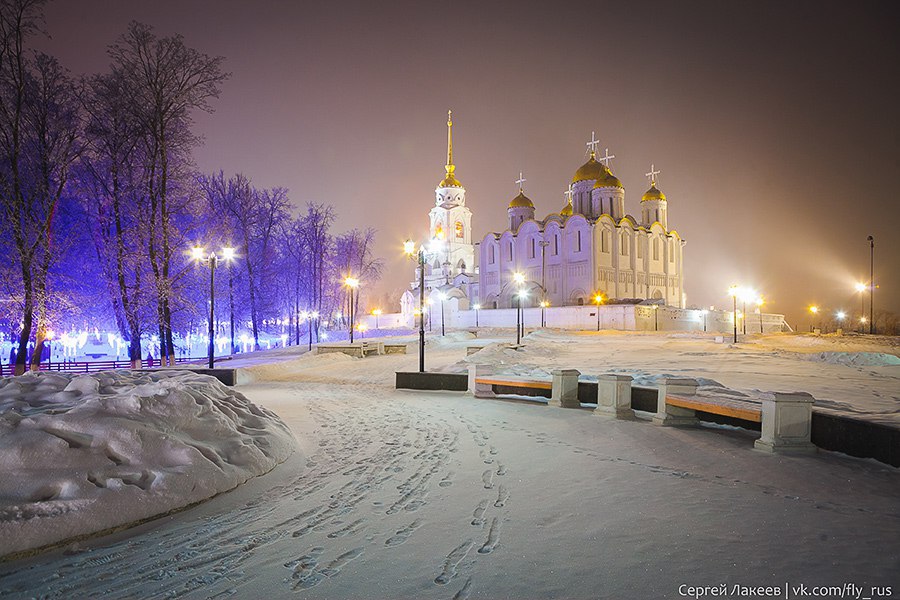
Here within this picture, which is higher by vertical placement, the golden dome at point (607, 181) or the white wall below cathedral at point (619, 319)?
the golden dome at point (607, 181)

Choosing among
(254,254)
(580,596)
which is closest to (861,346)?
(580,596)

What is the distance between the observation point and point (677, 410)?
10031mm

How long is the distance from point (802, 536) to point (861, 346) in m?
32.8

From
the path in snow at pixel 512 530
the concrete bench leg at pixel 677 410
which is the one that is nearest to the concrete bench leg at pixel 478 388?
the concrete bench leg at pixel 677 410

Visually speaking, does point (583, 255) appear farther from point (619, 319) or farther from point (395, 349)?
point (395, 349)

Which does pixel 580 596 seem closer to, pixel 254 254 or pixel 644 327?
pixel 254 254

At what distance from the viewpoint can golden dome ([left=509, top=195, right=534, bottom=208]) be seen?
227ft

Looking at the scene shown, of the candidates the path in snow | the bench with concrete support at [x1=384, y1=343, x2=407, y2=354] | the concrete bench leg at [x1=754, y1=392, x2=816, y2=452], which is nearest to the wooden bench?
the path in snow

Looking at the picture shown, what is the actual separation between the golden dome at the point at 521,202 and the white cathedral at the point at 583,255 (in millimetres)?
130

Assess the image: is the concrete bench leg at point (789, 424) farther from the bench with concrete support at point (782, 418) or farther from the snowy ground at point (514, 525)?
the snowy ground at point (514, 525)

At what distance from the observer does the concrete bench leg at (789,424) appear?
7680 mm

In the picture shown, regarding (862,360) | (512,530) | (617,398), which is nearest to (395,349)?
(617,398)

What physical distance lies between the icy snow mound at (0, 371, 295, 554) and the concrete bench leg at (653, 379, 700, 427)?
22.1ft

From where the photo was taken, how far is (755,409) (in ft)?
27.7
